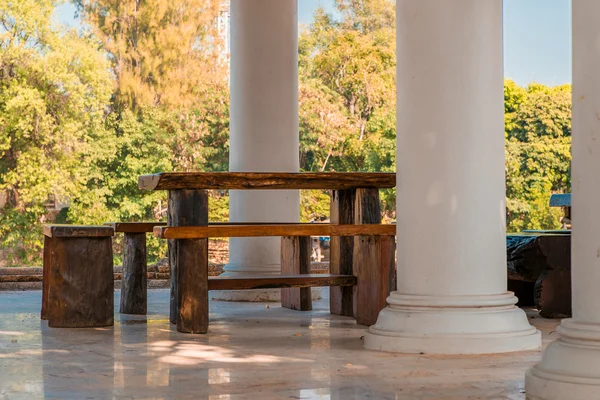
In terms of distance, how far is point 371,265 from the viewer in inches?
360

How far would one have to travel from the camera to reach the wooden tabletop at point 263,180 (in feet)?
28.3

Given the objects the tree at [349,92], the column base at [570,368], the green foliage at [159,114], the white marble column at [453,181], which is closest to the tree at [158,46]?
the green foliage at [159,114]

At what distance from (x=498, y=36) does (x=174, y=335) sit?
3.64m

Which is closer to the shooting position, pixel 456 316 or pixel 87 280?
pixel 456 316

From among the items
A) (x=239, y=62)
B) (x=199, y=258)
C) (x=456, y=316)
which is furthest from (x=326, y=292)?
(x=456, y=316)

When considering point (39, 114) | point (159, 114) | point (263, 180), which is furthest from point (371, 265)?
point (159, 114)

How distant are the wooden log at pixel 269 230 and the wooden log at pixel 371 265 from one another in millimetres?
172

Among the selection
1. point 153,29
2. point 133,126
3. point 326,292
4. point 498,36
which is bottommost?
point 326,292

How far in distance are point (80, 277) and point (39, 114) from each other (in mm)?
32740

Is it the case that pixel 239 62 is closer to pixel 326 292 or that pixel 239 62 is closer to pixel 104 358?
pixel 326 292

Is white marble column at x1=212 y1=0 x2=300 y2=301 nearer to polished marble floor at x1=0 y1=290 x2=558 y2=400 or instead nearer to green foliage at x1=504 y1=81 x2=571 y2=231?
polished marble floor at x1=0 y1=290 x2=558 y2=400

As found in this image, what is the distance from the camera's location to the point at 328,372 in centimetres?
616

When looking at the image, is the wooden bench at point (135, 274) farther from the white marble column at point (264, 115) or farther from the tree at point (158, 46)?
the tree at point (158, 46)

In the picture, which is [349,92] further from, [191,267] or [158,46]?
[191,267]
